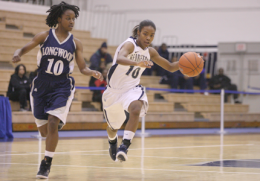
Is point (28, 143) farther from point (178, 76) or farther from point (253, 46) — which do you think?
point (253, 46)

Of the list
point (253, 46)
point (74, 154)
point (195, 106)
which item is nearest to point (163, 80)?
point (195, 106)

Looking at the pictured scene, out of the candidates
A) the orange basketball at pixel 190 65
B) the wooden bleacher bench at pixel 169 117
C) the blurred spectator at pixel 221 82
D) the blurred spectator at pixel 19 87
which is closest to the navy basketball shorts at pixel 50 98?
the orange basketball at pixel 190 65

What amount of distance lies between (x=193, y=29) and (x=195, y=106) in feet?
13.7

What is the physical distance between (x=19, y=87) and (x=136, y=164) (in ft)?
18.1

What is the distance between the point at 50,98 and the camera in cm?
439

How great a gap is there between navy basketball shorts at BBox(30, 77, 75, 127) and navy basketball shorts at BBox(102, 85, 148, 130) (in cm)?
65

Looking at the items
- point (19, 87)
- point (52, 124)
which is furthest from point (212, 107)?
point (52, 124)

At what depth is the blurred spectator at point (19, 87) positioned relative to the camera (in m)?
9.78

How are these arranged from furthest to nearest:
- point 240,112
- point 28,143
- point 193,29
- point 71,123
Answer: point 193,29
point 240,112
point 71,123
point 28,143

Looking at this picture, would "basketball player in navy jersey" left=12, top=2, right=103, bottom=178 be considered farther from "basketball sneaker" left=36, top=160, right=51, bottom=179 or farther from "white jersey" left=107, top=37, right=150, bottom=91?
"white jersey" left=107, top=37, right=150, bottom=91

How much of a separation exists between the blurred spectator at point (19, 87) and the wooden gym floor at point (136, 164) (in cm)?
284

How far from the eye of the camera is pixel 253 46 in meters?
15.1

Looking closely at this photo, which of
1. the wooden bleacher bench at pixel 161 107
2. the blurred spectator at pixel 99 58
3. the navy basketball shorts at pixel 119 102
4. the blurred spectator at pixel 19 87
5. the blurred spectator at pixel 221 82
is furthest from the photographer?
the blurred spectator at pixel 221 82

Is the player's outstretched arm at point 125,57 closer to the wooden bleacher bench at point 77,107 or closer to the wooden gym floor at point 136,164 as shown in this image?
the wooden gym floor at point 136,164
